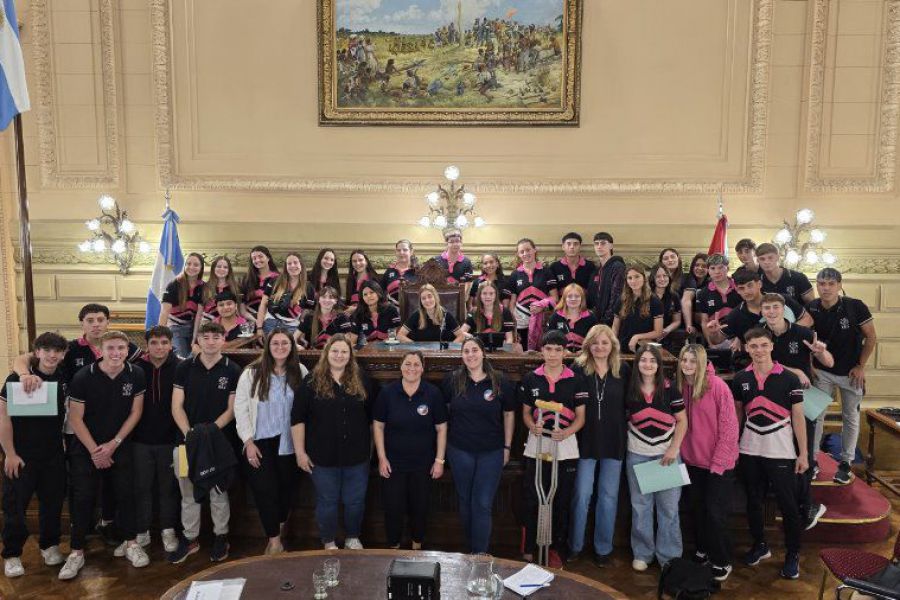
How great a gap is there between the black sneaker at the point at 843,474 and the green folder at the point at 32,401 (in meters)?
5.98

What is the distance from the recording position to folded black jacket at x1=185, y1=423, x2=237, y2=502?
4.57 m

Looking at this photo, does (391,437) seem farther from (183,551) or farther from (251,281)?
(251,281)

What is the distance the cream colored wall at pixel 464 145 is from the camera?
782 cm

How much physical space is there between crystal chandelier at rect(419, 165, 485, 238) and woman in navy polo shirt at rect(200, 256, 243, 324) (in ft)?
7.63

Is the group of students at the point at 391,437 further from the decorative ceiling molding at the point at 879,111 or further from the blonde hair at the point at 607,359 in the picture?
the decorative ceiling molding at the point at 879,111

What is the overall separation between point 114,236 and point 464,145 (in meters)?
4.30

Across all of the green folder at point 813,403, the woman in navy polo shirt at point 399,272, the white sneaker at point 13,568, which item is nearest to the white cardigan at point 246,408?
the white sneaker at point 13,568

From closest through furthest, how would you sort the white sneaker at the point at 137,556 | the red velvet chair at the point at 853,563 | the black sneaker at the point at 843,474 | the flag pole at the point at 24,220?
the red velvet chair at the point at 853,563 < the white sneaker at the point at 137,556 < the flag pole at the point at 24,220 < the black sneaker at the point at 843,474

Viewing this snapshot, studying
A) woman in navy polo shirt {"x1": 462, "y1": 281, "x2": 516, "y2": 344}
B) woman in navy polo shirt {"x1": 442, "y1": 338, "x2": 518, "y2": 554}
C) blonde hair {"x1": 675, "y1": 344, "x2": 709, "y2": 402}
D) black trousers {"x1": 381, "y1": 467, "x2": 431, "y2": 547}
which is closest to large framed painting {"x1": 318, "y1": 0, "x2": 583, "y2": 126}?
woman in navy polo shirt {"x1": 462, "y1": 281, "x2": 516, "y2": 344}

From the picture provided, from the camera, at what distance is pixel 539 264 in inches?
286

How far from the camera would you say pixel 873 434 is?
667cm

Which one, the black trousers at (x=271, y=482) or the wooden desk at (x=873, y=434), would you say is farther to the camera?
the wooden desk at (x=873, y=434)

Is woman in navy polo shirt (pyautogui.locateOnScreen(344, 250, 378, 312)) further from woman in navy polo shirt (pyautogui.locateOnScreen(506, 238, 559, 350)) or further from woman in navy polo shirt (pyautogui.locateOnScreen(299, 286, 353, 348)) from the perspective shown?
woman in navy polo shirt (pyautogui.locateOnScreen(506, 238, 559, 350))

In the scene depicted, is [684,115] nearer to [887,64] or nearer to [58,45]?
[887,64]
